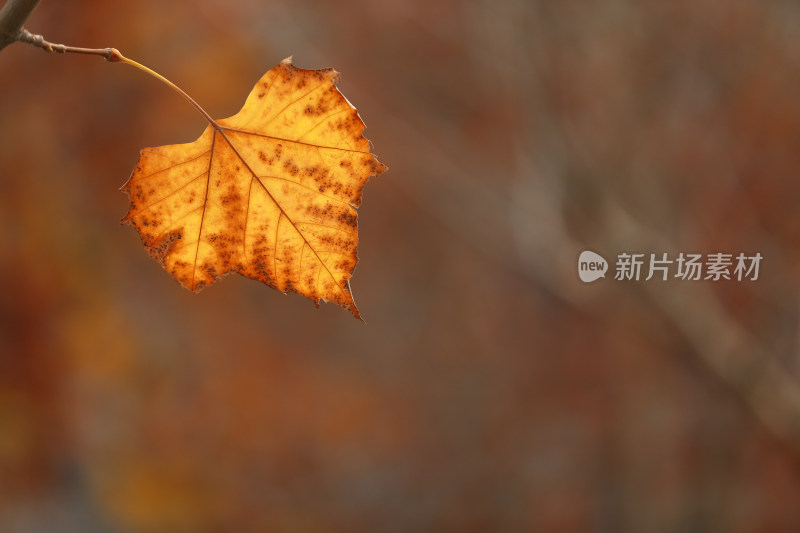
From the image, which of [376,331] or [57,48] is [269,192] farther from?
[376,331]

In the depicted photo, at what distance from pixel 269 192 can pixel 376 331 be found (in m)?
3.36

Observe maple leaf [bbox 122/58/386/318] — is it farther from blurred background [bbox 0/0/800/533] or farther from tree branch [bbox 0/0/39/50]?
blurred background [bbox 0/0/800/533]

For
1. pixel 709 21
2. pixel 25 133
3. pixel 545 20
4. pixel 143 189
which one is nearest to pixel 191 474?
pixel 25 133

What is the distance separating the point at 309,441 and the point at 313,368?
0.43 meters

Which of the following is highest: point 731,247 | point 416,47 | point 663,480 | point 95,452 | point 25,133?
point 416,47

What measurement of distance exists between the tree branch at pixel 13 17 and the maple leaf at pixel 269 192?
10cm

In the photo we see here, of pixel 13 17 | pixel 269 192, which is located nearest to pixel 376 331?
pixel 269 192

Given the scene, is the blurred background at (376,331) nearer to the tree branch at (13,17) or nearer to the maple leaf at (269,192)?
the maple leaf at (269,192)

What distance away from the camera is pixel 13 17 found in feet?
0.95

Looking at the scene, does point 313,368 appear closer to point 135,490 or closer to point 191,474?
point 191,474

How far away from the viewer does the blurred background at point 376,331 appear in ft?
9.57

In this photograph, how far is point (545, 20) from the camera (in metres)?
2.06

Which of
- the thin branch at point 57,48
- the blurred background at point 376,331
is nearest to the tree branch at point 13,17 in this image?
the thin branch at point 57,48

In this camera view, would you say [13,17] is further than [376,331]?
No
